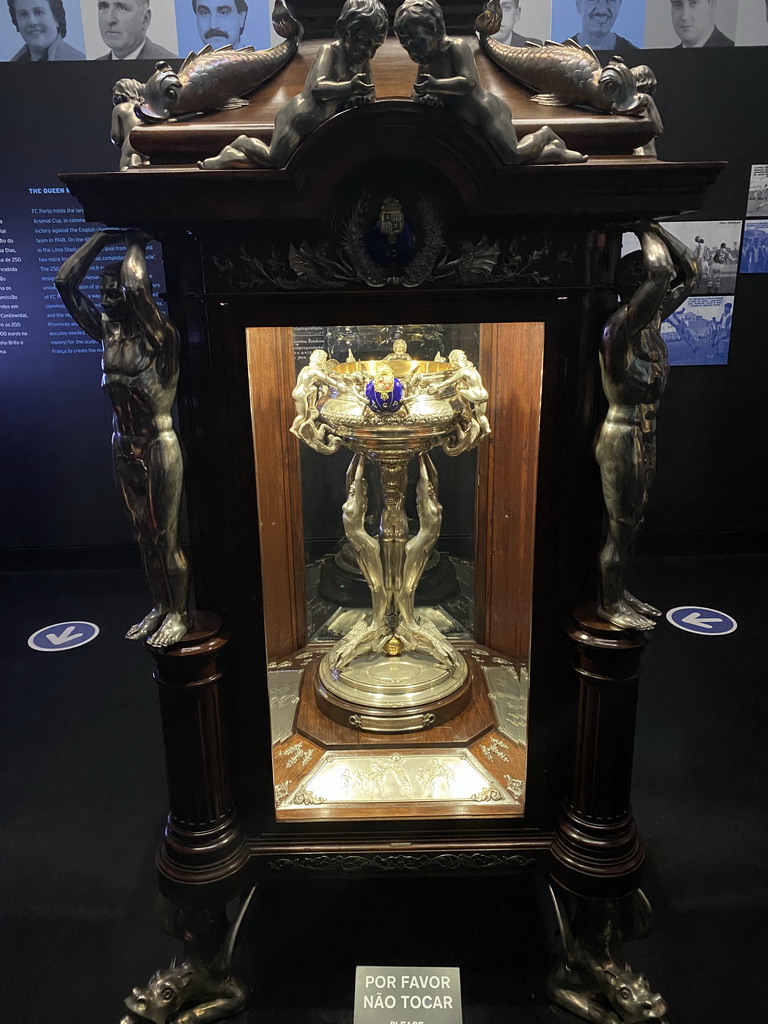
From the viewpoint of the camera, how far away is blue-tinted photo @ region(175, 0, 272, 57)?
4.01 m

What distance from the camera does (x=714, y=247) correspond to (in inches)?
176

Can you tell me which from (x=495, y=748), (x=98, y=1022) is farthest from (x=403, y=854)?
(x=98, y=1022)

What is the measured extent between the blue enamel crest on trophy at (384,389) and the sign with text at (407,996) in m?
1.35

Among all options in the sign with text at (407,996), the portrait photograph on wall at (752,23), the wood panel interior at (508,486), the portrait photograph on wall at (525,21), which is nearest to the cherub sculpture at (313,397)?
the wood panel interior at (508,486)

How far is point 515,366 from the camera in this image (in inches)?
77.6

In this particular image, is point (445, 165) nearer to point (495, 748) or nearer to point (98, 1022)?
point (495, 748)

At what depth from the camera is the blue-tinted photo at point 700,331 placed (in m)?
4.58

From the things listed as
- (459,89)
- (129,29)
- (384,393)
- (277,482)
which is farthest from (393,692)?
(129,29)

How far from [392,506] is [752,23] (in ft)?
11.2

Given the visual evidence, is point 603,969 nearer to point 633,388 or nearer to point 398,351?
point 633,388

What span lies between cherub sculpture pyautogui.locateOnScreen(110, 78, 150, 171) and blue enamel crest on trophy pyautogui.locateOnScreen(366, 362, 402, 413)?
29.4 inches

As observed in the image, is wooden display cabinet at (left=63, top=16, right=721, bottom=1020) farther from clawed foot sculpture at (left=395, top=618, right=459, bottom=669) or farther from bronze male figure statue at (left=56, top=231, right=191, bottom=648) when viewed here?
clawed foot sculpture at (left=395, top=618, right=459, bottom=669)

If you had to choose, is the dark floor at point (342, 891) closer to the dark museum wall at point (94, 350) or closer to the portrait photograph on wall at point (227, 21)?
the dark museum wall at point (94, 350)

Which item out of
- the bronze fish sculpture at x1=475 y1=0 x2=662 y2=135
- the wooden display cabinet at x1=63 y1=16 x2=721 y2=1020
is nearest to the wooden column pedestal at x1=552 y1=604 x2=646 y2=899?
the wooden display cabinet at x1=63 y1=16 x2=721 y2=1020
